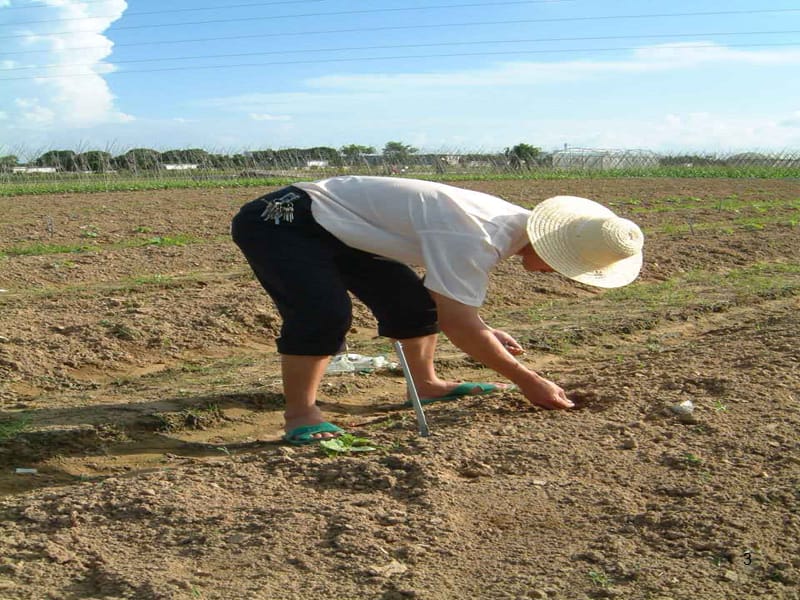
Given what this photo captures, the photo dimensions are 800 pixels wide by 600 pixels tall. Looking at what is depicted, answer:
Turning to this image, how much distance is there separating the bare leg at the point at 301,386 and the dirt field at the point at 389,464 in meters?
0.29

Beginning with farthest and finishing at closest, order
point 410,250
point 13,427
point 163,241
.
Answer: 1. point 163,241
2. point 13,427
3. point 410,250

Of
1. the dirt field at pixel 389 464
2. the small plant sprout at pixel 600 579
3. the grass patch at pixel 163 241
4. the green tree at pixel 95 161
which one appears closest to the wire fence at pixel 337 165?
the green tree at pixel 95 161

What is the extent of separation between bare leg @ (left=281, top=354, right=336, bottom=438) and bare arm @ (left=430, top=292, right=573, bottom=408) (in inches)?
22.9

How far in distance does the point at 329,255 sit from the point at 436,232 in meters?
0.58

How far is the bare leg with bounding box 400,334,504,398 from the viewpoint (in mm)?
4332

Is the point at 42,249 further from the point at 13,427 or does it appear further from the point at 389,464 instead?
the point at 389,464

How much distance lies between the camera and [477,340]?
343 centimetres

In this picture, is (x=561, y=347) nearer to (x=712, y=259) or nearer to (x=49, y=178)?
(x=712, y=259)

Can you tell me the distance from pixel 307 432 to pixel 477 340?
33.9 inches

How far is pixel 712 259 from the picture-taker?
9805 mm

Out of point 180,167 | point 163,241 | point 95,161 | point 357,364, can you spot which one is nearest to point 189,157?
point 180,167

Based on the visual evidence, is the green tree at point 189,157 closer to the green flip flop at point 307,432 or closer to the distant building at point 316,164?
the distant building at point 316,164

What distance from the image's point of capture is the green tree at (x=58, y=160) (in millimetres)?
31092

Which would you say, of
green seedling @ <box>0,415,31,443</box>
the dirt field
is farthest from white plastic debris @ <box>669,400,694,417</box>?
green seedling @ <box>0,415,31,443</box>
